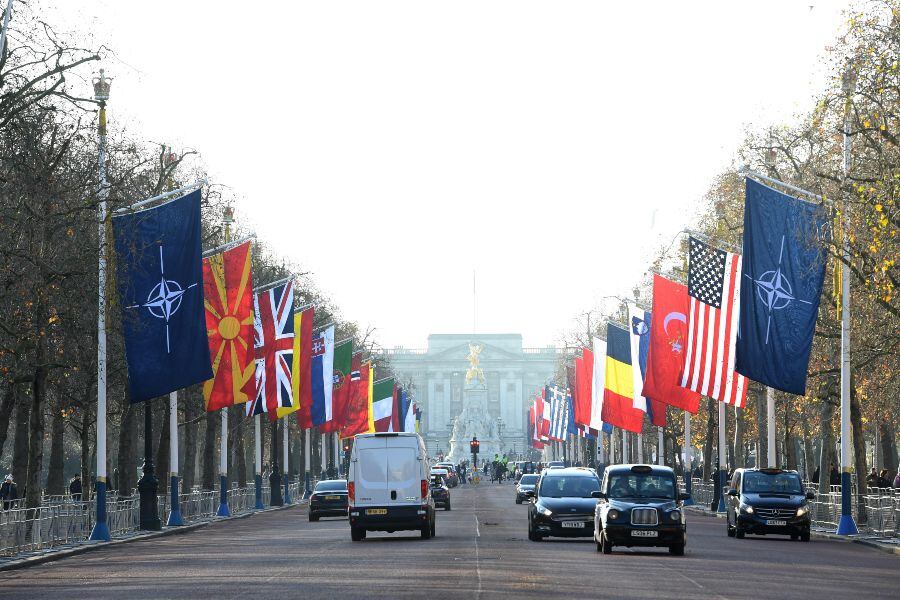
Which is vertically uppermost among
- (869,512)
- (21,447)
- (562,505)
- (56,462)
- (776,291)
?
(776,291)

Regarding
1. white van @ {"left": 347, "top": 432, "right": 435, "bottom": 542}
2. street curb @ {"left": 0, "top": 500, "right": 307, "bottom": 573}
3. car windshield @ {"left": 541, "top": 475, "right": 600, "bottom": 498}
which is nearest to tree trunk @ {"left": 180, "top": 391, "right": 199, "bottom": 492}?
street curb @ {"left": 0, "top": 500, "right": 307, "bottom": 573}

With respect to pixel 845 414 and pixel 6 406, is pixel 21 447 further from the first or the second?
pixel 845 414

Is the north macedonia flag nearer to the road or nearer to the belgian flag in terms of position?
the road

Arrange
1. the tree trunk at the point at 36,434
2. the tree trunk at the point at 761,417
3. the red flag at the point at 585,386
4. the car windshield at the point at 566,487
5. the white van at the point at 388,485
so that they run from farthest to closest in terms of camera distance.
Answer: the red flag at the point at 585,386
the tree trunk at the point at 761,417
the tree trunk at the point at 36,434
the car windshield at the point at 566,487
the white van at the point at 388,485

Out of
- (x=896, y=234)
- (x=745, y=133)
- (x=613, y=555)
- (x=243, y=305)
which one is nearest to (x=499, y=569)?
(x=613, y=555)

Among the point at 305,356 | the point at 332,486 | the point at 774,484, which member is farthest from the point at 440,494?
the point at 774,484

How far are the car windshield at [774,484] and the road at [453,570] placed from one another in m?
1.31

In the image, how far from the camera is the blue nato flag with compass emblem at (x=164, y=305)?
37.3 m

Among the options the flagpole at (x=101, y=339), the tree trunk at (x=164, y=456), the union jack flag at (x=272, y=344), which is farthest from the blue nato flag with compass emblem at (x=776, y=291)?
the tree trunk at (x=164, y=456)

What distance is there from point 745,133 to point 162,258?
28.5 m

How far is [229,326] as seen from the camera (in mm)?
47219

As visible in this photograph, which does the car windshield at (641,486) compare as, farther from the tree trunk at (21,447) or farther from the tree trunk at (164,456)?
the tree trunk at (164,456)

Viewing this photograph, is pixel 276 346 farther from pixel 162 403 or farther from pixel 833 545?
pixel 833 545

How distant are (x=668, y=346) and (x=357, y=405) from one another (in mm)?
34359
